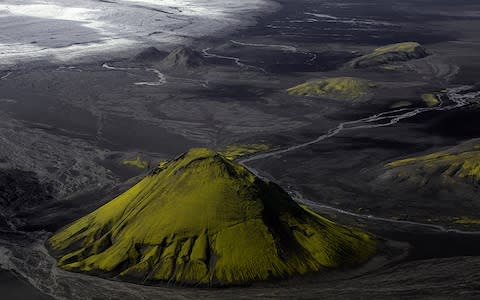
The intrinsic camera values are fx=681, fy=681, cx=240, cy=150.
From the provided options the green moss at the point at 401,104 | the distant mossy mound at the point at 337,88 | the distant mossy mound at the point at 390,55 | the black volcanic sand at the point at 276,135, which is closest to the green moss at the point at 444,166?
the black volcanic sand at the point at 276,135

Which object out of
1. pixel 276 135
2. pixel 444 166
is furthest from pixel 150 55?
pixel 444 166

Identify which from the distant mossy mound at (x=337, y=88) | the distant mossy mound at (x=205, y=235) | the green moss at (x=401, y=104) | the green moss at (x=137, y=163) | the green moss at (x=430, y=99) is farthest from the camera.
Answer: the distant mossy mound at (x=337, y=88)

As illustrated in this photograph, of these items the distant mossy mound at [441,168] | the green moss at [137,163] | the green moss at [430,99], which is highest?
the distant mossy mound at [441,168]

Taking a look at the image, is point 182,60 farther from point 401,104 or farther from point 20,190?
point 20,190

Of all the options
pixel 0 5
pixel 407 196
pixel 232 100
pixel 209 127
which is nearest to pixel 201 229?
pixel 407 196

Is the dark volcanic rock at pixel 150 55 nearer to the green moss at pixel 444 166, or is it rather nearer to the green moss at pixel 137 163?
the green moss at pixel 137 163

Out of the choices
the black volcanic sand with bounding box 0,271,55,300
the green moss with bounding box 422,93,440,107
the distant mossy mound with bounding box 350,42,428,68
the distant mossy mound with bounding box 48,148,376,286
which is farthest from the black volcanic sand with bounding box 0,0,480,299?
the distant mossy mound with bounding box 350,42,428,68

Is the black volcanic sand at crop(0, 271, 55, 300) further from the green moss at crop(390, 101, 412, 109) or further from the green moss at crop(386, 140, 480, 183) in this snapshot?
the green moss at crop(390, 101, 412, 109)
